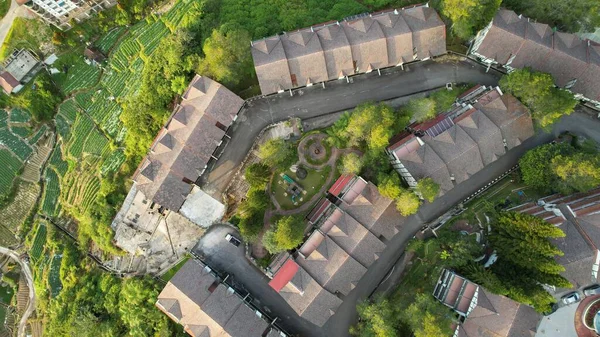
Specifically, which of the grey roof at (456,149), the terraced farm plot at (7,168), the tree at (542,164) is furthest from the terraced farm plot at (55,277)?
the tree at (542,164)

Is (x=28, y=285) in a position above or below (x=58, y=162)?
below

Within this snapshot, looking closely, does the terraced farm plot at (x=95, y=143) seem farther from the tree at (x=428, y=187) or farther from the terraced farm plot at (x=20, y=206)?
the tree at (x=428, y=187)

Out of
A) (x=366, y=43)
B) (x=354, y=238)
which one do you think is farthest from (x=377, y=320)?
(x=366, y=43)

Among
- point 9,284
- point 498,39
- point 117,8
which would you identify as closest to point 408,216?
point 498,39

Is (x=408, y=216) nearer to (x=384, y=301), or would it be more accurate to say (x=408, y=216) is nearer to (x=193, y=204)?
(x=384, y=301)

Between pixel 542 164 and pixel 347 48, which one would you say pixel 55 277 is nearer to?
pixel 347 48
